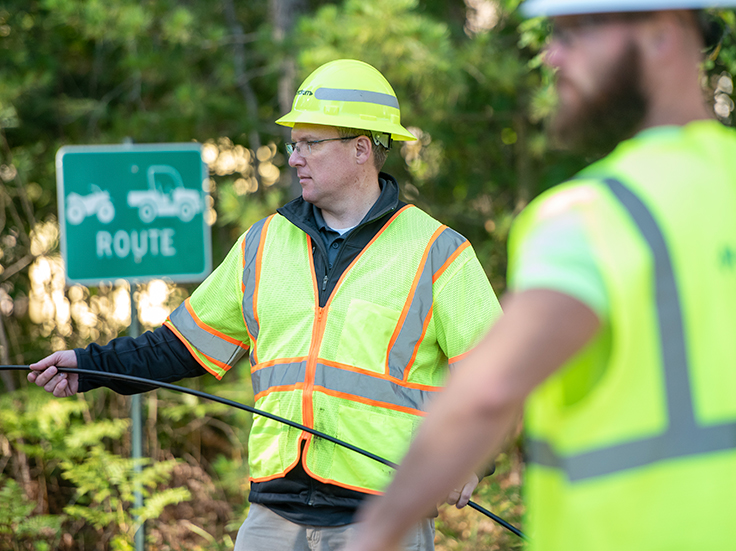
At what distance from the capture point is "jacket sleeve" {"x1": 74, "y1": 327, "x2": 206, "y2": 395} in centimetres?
242

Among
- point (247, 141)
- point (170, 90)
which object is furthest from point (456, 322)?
point (170, 90)

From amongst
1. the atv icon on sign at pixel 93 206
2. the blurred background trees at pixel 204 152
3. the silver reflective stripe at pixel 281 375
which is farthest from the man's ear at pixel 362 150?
the blurred background trees at pixel 204 152

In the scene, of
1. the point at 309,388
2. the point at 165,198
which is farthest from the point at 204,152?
the point at 309,388

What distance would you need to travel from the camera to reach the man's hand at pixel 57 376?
2.37 m

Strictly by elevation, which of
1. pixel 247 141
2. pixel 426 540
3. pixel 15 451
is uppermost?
pixel 247 141

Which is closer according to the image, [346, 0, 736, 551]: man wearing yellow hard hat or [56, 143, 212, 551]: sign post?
[346, 0, 736, 551]: man wearing yellow hard hat

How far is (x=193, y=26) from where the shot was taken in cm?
572

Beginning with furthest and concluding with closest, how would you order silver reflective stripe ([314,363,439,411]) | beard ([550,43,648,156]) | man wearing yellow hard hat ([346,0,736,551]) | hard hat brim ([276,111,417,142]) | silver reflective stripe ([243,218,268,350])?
hard hat brim ([276,111,417,142]) → silver reflective stripe ([243,218,268,350]) → silver reflective stripe ([314,363,439,411]) → beard ([550,43,648,156]) → man wearing yellow hard hat ([346,0,736,551])

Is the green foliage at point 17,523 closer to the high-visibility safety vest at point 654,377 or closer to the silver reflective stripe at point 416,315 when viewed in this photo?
the silver reflective stripe at point 416,315

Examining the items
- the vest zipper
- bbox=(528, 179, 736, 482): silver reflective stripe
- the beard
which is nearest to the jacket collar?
the vest zipper

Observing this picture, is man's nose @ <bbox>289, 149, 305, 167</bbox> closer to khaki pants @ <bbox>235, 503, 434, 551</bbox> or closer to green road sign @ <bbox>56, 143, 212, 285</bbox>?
khaki pants @ <bbox>235, 503, 434, 551</bbox>

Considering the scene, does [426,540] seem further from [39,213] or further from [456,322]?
[39,213]

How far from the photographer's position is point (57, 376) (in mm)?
2395

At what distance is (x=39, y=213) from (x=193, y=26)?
210cm
